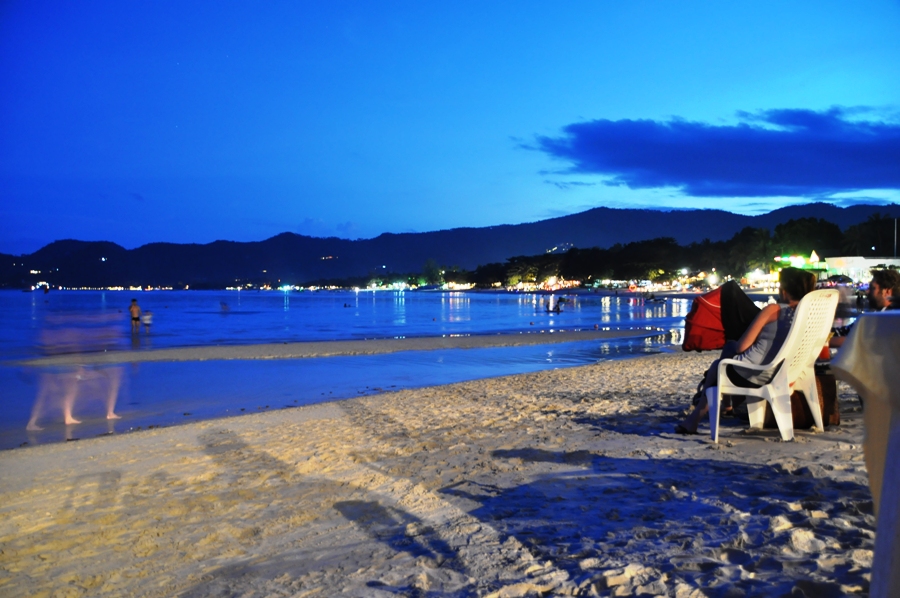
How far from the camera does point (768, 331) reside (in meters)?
5.65

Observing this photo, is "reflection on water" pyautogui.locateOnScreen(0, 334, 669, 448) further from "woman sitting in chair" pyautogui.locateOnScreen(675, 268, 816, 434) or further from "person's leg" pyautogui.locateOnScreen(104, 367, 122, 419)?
"woman sitting in chair" pyautogui.locateOnScreen(675, 268, 816, 434)

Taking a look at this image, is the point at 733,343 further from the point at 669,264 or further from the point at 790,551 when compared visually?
the point at 669,264

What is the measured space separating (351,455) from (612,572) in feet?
12.0

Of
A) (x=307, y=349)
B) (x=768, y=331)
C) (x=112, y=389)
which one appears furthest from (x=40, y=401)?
(x=768, y=331)

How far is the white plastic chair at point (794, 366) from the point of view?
537 cm

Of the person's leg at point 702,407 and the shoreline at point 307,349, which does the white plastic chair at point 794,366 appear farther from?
the shoreline at point 307,349

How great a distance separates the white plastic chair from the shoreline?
53.7 ft

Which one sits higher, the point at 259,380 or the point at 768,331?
the point at 768,331

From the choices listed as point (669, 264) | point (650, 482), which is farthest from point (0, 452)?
point (669, 264)

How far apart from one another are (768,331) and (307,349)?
18989 millimetres

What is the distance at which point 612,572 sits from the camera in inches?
117

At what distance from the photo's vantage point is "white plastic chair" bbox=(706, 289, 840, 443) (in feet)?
17.6

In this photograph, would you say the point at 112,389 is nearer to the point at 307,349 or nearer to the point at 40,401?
the point at 40,401

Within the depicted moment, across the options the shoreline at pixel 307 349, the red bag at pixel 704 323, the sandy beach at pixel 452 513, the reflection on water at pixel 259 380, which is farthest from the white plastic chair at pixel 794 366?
the shoreline at pixel 307 349
